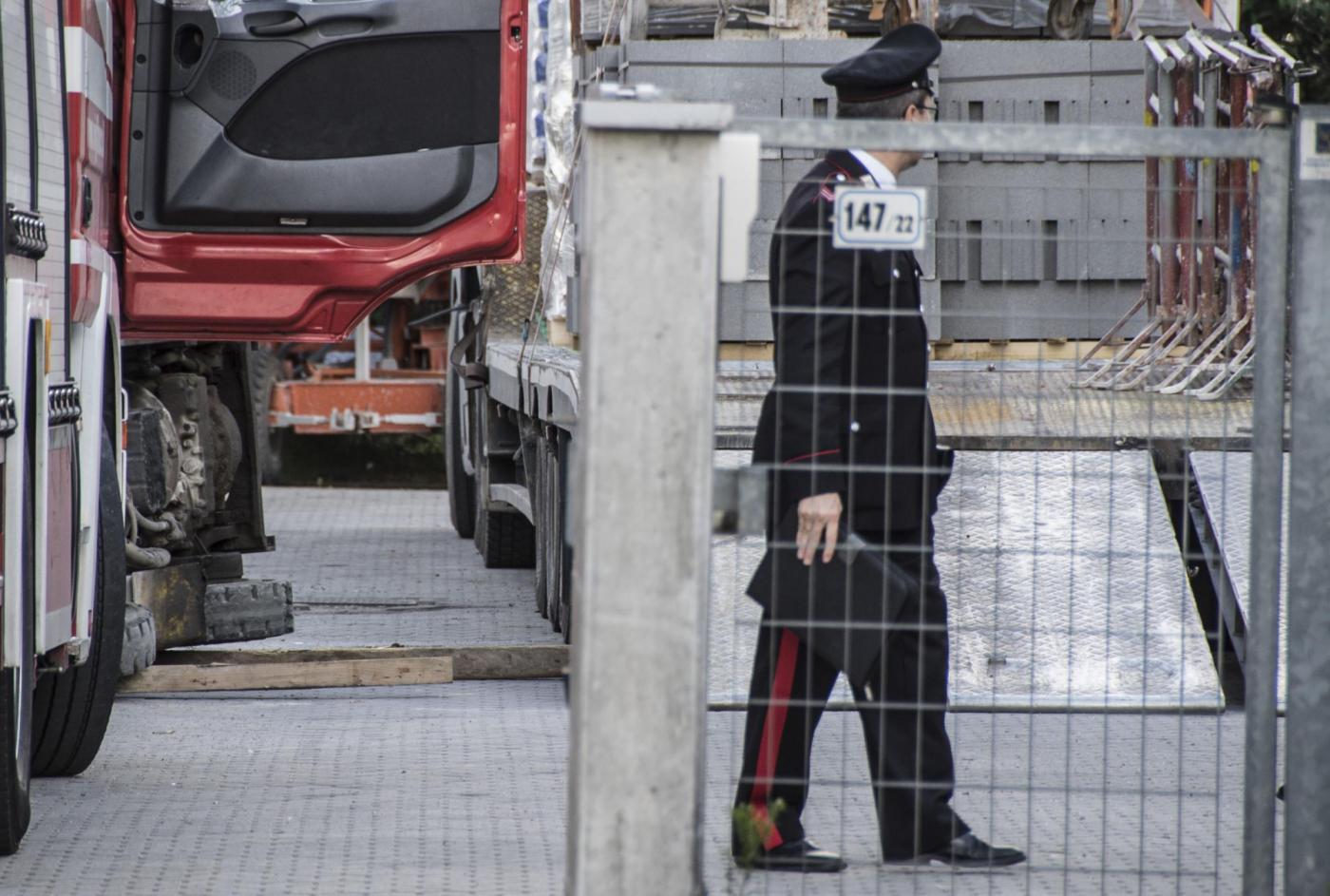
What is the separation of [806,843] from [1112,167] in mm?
4505

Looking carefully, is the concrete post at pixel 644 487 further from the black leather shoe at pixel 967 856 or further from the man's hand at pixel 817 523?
the black leather shoe at pixel 967 856

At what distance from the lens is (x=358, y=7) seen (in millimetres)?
7742

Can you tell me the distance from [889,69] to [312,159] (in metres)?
3.46

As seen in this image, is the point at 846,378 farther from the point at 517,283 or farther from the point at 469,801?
the point at 517,283

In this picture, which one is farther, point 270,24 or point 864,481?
point 270,24

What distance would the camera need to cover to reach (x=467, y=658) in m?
8.44

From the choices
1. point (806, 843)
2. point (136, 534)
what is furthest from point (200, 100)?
point (806, 843)

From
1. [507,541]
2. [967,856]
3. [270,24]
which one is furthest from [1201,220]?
[507,541]

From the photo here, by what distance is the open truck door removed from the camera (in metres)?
7.64

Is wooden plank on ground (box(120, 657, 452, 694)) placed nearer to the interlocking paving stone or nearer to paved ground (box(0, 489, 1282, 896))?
paved ground (box(0, 489, 1282, 896))

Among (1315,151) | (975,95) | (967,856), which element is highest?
(975,95)

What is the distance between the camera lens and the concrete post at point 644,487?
3639 mm

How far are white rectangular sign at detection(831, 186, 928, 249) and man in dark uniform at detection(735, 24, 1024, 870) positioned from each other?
253 millimetres

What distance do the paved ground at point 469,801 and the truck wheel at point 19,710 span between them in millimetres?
90
